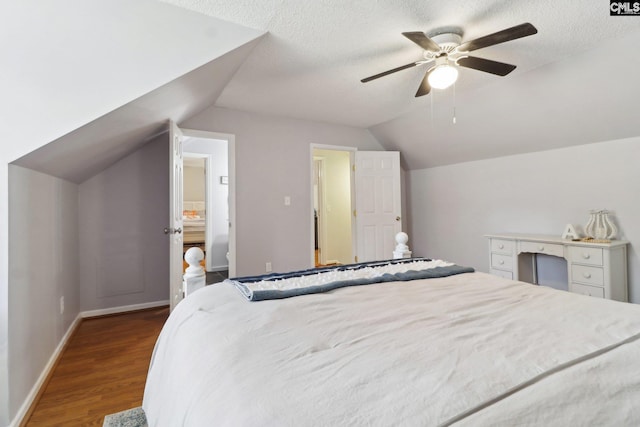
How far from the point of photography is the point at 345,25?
2020 millimetres

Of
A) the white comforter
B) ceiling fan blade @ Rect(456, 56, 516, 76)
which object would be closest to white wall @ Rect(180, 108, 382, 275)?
ceiling fan blade @ Rect(456, 56, 516, 76)

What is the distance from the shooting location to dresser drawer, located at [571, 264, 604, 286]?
271 centimetres

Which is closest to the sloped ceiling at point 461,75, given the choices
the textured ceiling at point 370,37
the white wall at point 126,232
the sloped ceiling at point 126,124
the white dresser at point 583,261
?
the textured ceiling at point 370,37

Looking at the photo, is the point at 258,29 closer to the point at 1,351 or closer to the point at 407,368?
the point at 407,368

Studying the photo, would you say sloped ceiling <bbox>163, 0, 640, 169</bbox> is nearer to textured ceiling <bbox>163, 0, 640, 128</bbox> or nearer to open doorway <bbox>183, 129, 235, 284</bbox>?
textured ceiling <bbox>163, 0, 640, 128</bbox>

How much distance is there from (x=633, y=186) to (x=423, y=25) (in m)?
2.45

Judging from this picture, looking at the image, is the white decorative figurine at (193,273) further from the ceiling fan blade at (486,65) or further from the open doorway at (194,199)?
the open doorway at (194,199)

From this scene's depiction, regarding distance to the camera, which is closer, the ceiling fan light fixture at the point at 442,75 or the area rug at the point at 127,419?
the area rug at the point at 127,419

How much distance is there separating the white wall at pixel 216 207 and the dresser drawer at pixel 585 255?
4680mm

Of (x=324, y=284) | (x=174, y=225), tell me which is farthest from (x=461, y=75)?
(x=174, y=225)

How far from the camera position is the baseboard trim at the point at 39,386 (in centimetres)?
163

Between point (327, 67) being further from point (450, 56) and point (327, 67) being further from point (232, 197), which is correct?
point (232, 197)

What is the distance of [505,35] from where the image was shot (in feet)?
5.67

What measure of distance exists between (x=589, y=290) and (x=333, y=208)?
391cm
